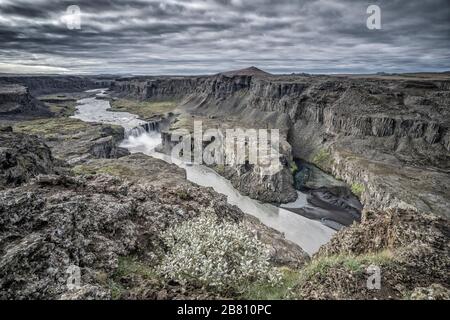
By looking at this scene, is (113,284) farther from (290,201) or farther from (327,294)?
(290,201)

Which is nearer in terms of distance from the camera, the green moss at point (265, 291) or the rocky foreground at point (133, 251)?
the rocky foreground at point (133, 251)

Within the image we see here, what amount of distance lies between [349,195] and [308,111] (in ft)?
213

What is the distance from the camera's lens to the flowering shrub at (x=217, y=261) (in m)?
11.9

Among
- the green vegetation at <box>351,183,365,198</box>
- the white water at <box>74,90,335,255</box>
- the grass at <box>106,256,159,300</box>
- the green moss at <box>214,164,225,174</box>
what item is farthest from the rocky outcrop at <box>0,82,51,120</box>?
the grass at <box>106,256,159,300</box>

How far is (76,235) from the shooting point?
13703mm

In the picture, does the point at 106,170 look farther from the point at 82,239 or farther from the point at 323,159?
the point at 323,159

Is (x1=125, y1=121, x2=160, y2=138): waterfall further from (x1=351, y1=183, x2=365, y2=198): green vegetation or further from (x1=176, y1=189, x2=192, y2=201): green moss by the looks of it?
(x1=176, y1=189, x2=192, y2=201): green moss

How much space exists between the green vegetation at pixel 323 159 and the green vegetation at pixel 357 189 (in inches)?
783

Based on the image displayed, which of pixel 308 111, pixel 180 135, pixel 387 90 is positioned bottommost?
pixel 180 135

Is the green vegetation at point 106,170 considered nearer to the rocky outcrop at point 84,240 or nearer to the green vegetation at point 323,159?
the rocky outcrop at point 84,240

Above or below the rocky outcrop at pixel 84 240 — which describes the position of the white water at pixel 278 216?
below

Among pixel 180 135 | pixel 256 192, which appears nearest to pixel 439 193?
pixel 256 192

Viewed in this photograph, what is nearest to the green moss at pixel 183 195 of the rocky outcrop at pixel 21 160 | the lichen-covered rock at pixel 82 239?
the lichen-covered rock at pixel 82 239

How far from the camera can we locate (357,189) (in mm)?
75438
